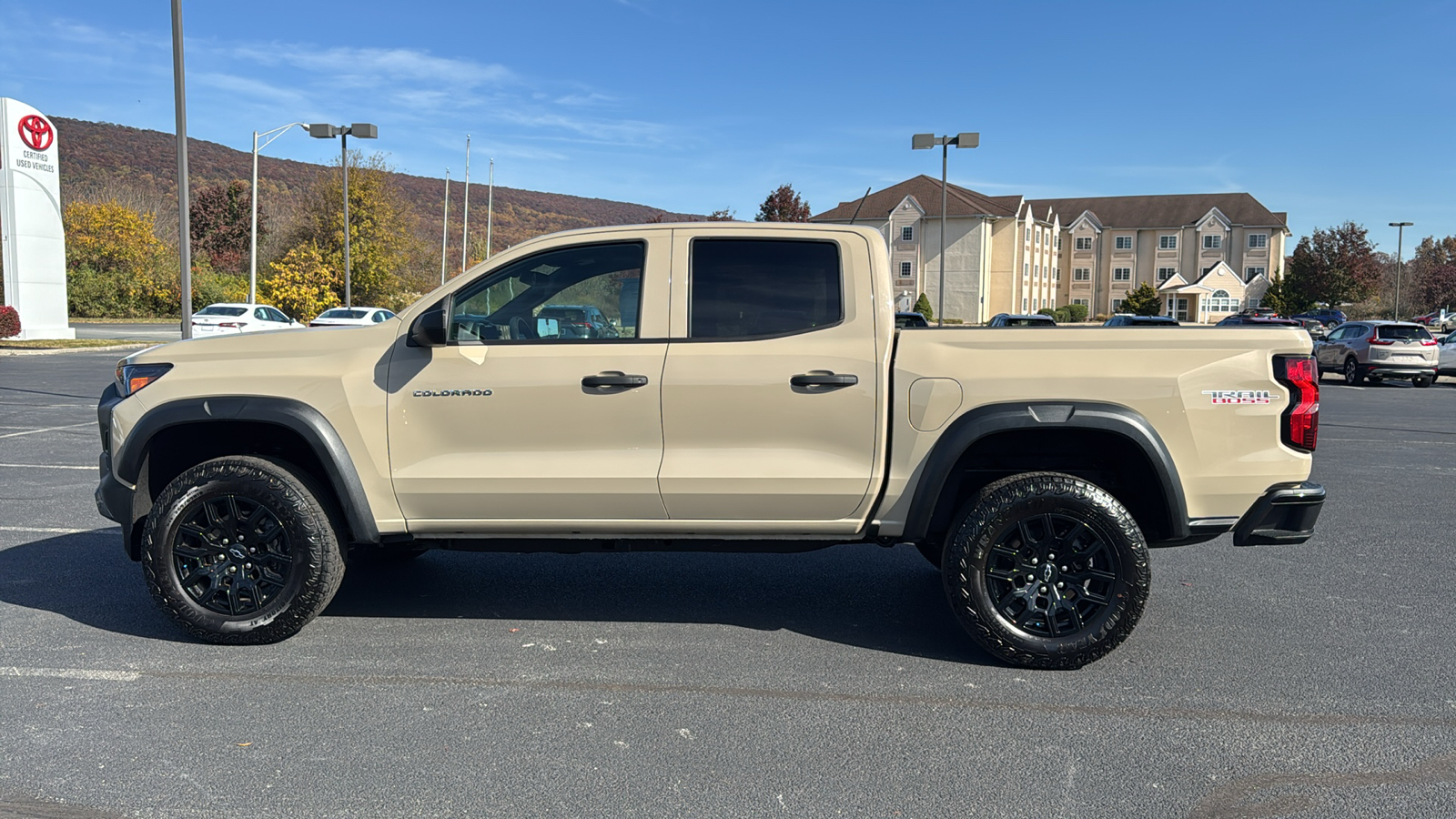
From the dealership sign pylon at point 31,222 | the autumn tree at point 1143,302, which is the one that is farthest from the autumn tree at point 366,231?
the autumn tree at point 1143,302

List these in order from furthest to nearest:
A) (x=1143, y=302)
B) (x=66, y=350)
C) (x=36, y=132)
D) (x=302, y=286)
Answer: (x=1143, y=302) < (x=302, y=286) < (x=36, y=132) < (x=66, y=350)

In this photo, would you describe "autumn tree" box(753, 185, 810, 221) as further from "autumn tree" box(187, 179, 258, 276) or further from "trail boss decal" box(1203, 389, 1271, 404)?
"trail boss decal" box(1203, 389, 1271, 404)

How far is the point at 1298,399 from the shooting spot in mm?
4633

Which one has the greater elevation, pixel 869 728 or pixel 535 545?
pixel 535 545

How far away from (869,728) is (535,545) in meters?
1.83

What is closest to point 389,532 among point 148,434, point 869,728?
point 148,434

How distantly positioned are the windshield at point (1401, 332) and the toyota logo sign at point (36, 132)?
129ft

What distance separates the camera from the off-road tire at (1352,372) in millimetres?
25141

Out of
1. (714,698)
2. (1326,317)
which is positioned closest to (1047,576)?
(714,698)

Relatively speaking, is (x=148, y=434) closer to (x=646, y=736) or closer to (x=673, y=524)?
(x=673, y=524)

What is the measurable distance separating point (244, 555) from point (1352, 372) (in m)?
26.7

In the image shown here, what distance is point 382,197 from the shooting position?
5319 cm

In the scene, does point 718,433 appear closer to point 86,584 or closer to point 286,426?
point 286,426

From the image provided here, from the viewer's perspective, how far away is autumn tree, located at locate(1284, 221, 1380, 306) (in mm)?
70688
